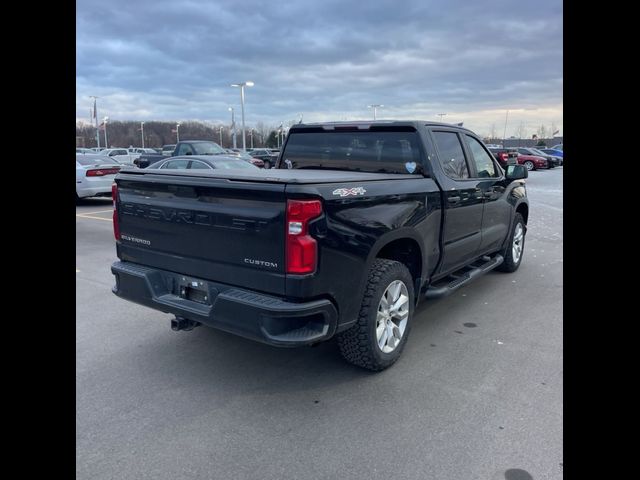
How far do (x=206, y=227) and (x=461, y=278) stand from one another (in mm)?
2763

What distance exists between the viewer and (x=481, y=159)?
578 cm

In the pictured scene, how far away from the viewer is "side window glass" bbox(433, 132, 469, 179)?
16.0ft

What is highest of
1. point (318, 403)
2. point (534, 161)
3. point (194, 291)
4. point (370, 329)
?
point (534, 161)

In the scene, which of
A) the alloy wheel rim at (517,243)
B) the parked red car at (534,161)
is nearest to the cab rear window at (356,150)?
the alloy wheel rim at (517,243)

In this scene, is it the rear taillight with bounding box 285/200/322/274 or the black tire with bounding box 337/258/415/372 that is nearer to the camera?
the rear taillight with bounding box 285/200/322/274

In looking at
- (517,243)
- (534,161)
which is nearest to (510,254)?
(517,243)

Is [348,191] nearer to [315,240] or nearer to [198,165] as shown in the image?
[315,240]

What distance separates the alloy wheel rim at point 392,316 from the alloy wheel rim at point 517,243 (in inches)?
132

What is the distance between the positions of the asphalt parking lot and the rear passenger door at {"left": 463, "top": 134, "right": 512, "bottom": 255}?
36.7 inches

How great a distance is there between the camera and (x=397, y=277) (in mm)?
3924

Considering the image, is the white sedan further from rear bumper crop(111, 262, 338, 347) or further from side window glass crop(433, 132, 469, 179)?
rear bumper crop(111, 262, 338, 347)

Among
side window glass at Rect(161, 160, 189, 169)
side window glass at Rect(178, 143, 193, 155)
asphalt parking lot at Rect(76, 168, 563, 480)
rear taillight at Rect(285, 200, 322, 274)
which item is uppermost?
side window glass at Rect(178, 143, 193, 155)

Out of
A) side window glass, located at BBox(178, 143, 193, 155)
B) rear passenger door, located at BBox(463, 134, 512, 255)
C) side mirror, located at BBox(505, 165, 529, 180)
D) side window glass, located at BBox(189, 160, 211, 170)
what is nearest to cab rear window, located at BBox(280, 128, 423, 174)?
rear passenger door, located at BBox(463, 134, 512, 255)
